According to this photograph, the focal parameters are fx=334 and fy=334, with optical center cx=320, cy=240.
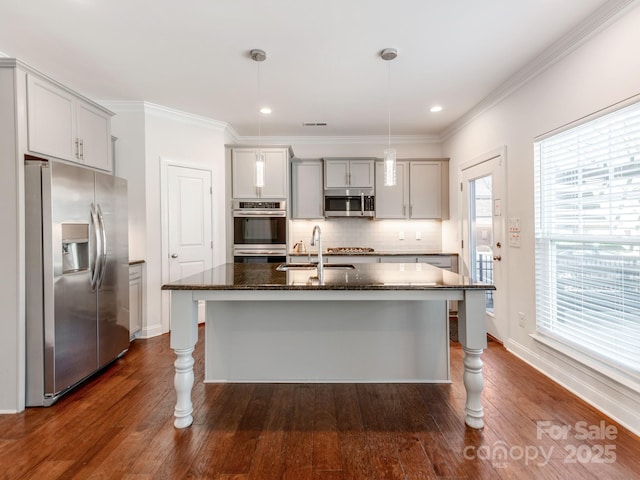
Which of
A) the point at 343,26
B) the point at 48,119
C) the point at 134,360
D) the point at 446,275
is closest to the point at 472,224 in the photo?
the point at 446,275

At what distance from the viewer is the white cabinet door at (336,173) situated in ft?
16.4

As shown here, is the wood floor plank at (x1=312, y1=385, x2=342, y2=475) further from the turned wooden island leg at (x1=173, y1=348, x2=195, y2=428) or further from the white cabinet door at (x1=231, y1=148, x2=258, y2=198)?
the white cabinet door at (x1=231, y1=148, x2=258, y2=198)

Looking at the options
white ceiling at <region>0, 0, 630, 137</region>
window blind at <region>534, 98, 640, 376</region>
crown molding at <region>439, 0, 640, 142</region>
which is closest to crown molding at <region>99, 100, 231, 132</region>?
white ceiling at <region>0, 0, 630, 137</region>

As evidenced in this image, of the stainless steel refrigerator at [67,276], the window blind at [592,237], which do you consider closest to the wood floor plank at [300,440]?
the stainless steel refrigerator at [67,276]

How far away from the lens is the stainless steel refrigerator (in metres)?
2.29

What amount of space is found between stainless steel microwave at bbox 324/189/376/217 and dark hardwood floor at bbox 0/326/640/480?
2.91m

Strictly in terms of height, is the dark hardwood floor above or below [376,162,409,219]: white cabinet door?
below

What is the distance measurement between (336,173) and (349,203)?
19.3 inches

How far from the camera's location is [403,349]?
2.58 metres

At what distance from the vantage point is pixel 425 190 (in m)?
5.08

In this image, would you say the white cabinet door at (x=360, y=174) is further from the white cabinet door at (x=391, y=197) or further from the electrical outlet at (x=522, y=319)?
the electrical outlet at (x=522, y=319)

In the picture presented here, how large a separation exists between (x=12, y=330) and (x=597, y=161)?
13.7 ft

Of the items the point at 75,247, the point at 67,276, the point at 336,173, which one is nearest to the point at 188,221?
the point at 75,247

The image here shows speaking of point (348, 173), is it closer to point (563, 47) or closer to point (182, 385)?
point (563, 47)
